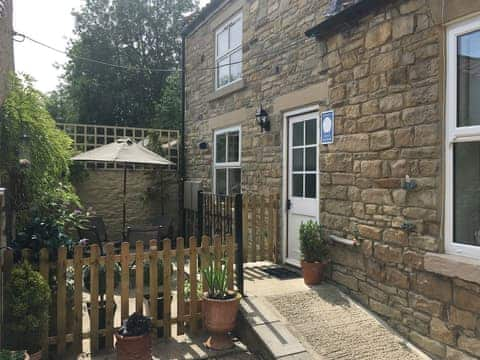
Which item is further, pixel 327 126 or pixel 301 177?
pixel 301 177

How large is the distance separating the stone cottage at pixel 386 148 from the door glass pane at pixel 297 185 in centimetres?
3

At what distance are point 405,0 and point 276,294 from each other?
3375 millimetres

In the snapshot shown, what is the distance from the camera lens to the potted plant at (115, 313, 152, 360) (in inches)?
133

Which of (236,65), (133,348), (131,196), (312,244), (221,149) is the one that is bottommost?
(133,348)

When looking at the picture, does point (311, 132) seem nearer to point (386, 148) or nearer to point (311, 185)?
point (311, 185)

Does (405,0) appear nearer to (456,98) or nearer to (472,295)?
(456,98)

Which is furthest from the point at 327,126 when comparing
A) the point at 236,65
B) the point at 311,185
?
the point at 236,65

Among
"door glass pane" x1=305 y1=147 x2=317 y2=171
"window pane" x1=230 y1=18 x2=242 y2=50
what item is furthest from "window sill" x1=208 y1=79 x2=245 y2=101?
"door glass pane" x1=305 y1=147 x2=317 y2=171

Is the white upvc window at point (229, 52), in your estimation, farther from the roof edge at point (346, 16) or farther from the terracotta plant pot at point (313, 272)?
the terracotta plant pot at point (313, 272)

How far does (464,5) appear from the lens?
3.13m

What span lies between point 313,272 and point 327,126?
1.84m

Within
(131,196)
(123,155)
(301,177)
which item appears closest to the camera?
(301,177)

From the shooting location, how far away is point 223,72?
8359 mm

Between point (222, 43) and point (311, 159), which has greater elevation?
point (222, 43)
